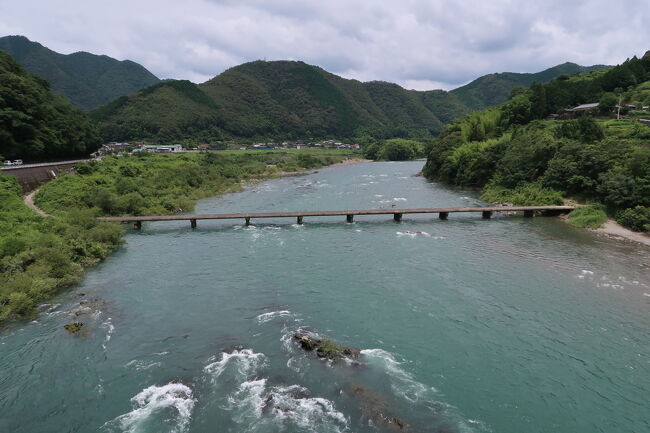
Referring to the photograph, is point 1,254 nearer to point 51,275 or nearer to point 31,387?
point 51,275

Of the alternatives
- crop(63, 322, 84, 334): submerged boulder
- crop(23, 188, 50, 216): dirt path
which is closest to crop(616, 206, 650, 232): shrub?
crop(63, 322, 84, 334): submerged boulder

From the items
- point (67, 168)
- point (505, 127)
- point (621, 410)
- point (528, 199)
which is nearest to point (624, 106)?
point (505, 127)

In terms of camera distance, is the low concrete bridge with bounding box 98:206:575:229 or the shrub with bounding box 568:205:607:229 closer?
the shrub with bounding box 568:205:607:229

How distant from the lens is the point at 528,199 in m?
50.6

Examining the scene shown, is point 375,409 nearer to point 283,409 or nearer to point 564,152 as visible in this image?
point 283,409

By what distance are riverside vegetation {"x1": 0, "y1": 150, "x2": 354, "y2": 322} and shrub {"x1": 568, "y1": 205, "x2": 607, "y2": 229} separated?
48.8m

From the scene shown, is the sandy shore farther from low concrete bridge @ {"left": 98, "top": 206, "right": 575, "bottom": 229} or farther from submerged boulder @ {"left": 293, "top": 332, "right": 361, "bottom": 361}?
submerged boulder @ {"left": 293, "top": 332, "right": 361, "bottom": 361}

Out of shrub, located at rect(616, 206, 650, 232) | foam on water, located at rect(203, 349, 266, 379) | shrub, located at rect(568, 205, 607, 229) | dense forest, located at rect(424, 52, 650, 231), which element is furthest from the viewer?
dense forest, located at rect(424, 52, 650, 231)

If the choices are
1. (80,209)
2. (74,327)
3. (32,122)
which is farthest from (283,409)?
(32,122)

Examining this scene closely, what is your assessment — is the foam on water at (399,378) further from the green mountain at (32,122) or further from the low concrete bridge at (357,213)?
the green mountain at (32,122)

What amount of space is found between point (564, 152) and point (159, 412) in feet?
184

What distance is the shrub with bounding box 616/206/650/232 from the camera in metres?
36.1

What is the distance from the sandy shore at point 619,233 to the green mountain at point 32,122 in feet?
239

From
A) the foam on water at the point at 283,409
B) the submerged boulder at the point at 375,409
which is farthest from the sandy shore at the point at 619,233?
the foam on water at the point at 283,409
